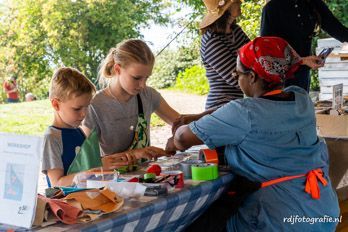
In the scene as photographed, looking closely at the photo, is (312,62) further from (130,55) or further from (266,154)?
(266,154)

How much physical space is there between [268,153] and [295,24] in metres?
1.54

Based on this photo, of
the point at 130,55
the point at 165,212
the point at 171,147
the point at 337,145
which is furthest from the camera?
the point at 337,145

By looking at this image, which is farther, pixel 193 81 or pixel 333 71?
pixel 193 81

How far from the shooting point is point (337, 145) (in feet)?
11.3

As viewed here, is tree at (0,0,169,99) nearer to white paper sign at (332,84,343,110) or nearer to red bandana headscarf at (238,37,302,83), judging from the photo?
white paper sign at (332,84,343,110)

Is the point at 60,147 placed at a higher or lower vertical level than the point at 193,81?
higher

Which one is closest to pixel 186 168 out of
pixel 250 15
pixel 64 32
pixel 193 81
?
pixel 250 15

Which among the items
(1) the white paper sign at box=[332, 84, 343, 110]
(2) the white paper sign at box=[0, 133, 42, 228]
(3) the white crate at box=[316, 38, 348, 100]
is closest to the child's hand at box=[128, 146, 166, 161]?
(2) the white paper sign at box=[0, 133, 42, 228]

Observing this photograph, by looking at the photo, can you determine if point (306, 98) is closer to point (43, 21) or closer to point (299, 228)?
point (299, 228)

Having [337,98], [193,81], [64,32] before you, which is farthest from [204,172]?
[193,81]

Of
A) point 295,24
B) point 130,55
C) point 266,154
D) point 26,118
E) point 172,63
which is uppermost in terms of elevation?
point 295,24

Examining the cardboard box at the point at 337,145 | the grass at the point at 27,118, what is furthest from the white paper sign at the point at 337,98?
the grass at the point at 27,118

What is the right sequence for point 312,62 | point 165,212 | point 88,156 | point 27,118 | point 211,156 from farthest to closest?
point 27,118
point 312,62
point 211,156
point 88,156
point 165,212

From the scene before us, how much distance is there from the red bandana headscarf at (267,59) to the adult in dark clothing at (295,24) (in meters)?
1.19
